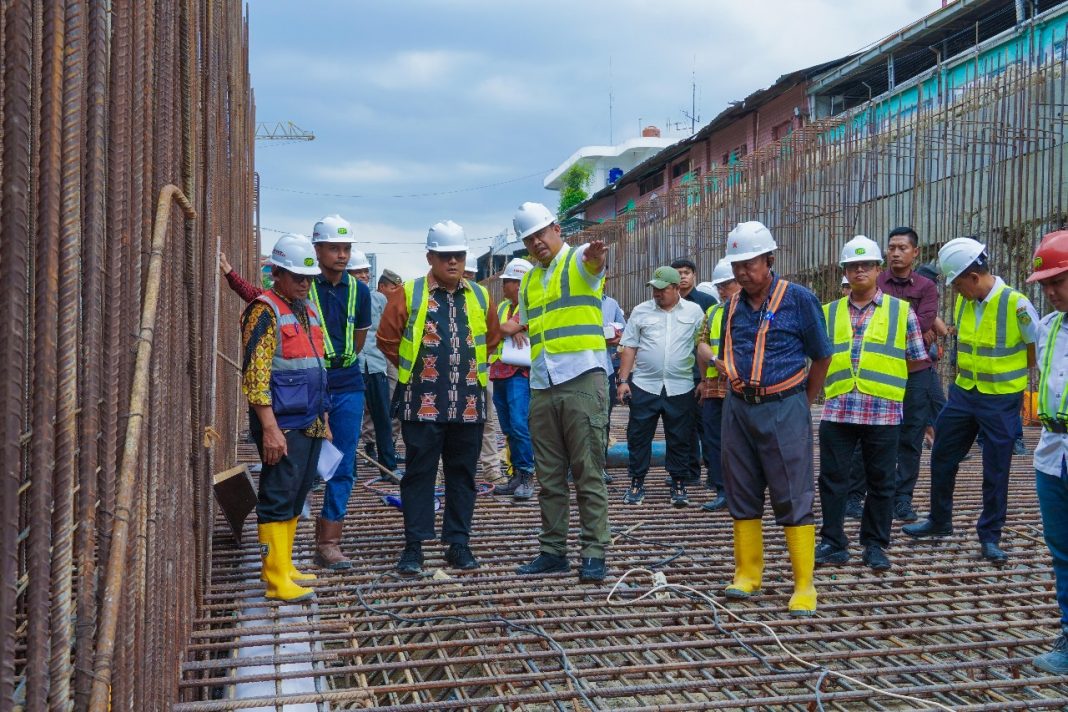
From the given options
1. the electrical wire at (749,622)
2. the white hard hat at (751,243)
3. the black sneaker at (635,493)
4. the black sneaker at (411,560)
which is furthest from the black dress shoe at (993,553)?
the black sneaker at (411,560)

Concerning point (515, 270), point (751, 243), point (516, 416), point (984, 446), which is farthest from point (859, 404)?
point (515, 270)

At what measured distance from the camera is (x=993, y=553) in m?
5.35

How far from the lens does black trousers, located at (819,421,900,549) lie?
5.24 metres

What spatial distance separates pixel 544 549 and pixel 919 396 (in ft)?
8.98

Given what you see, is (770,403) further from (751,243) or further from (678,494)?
(678,494)

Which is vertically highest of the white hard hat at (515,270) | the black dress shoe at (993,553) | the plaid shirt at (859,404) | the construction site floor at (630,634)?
the white hard hat at (515,270)

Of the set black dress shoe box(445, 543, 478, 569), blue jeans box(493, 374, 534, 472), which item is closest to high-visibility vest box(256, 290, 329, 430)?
black dress shoe box(445, 543, 478, 569)

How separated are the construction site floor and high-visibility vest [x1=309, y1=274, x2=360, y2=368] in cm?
112

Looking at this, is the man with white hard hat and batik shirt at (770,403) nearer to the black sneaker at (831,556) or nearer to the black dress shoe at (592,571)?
the black dress shoe at (592,571)

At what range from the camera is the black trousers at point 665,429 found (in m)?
7.11

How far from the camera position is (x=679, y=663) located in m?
3.59

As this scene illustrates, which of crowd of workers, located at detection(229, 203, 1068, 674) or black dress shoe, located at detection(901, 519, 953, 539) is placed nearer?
crowd of workers, located at detection(229, 203, 1068, 674)

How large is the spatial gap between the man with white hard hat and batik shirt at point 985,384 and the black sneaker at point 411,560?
313 cm

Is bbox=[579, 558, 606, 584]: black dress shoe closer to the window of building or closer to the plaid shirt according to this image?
the plaid shirt
